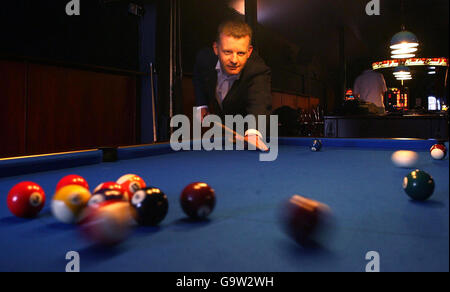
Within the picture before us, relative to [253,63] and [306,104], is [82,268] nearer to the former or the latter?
[253,63]

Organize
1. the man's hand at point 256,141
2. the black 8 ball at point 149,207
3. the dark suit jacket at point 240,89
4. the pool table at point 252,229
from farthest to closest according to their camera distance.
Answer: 1. the dark suit jacket at point 240,89
2. the man's hand at point 256,141
3. the black 8 ball at point 149,207
4. the pool table at point 252,229

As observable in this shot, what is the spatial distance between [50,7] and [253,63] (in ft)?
8.44

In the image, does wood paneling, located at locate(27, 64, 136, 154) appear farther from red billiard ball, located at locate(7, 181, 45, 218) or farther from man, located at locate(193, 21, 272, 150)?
red billiard ball, located at locate(7, 181, 45, 218)

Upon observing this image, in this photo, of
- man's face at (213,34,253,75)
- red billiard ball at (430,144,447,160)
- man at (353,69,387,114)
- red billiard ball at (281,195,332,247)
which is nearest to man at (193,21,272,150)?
man's face at (213,34,253,75)

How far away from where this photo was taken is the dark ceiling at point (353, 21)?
7.54m

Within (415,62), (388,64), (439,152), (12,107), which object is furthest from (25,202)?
(388,64)

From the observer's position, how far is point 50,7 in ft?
15.1

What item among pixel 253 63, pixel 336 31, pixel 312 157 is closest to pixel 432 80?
pixel 336 31

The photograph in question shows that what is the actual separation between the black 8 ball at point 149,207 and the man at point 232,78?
8.35ft

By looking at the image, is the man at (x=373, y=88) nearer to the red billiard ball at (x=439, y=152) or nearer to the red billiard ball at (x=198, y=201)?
the red billiard ball at (x=439, y=152)

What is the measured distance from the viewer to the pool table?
2.50 ft

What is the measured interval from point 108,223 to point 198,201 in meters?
0.28

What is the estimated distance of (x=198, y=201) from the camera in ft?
3.59

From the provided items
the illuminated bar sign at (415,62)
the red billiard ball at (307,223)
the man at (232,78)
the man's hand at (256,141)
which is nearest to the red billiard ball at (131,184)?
the red billiard ball at (307,223)
